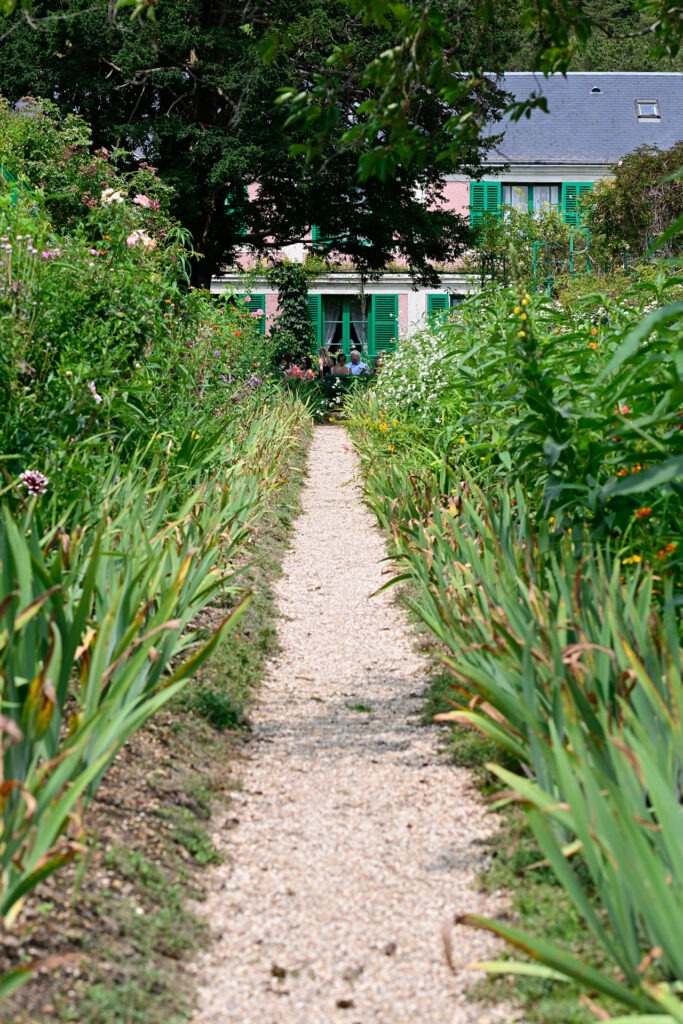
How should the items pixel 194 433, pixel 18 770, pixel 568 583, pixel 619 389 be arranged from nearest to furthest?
pixel 18 770 → pixel 568 583 → pixel 619 389 → pixel 194 433

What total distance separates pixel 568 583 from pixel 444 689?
0.82 m

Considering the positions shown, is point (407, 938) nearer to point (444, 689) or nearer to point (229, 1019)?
point (229, 1019)

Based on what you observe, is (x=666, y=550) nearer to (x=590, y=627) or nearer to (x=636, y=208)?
(x=590, y=627)

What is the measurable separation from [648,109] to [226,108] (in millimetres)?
18044

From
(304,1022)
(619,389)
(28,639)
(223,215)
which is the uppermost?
(223,215)

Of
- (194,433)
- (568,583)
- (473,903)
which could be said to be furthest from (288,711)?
(194,433)

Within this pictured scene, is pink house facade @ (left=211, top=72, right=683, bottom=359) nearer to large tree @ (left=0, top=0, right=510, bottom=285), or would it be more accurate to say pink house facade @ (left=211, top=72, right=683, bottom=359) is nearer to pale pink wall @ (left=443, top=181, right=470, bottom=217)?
pale pink wall @ (left=443, top=181, right=470, bottom=217)

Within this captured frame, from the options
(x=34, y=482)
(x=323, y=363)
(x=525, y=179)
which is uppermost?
(x=525, y=179)

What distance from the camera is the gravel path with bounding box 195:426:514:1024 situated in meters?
2.13

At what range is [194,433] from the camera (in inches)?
231

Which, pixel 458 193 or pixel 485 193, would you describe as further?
pixel 458 193

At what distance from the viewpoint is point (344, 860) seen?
270 cm

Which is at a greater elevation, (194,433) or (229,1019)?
(194,433)

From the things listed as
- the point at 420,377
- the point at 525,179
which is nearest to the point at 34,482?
the point at 420,377
